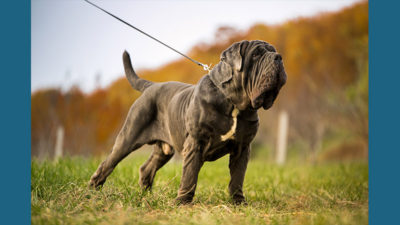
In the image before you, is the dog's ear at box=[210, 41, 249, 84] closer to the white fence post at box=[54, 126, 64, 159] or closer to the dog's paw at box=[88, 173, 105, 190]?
the dog's paw at box=[88, 173, 105, 190]

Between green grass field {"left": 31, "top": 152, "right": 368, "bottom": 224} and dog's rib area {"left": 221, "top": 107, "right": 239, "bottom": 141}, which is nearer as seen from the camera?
green grass field {"left": 31, "top": 152, "right": 368, "bottom": 224}

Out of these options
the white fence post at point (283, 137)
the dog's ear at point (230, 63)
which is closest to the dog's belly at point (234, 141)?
the dog's ear at point (230, 63)

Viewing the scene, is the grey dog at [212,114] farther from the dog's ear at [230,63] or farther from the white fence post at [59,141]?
the white fence post at [59,141]

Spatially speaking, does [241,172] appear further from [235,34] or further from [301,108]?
[235,34]

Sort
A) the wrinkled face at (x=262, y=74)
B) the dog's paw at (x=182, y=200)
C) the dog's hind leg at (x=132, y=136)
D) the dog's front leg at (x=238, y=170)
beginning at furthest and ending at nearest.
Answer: the dog's hind leg at (x=132, y=136), the dog's front leg at (x=238, y=170), the dog's paw at (x=182, y=200), the wrinkled face at (x=262, y=74)

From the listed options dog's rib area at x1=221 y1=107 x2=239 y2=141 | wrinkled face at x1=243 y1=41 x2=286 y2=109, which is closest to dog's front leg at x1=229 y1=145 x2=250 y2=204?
dog's rib area at x1=221 y1=107 x2=239 y2=141

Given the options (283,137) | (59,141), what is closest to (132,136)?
(59,141)

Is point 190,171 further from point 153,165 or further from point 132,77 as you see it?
point 132,77

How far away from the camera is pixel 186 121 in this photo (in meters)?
3.33

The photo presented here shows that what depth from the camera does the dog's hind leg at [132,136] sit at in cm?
386

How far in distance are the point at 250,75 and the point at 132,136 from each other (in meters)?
1.56

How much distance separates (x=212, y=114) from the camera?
314cm

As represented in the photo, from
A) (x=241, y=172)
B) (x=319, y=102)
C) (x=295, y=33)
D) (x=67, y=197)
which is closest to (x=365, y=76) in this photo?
(x=319, y=102)

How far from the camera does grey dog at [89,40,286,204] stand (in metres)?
2.98
